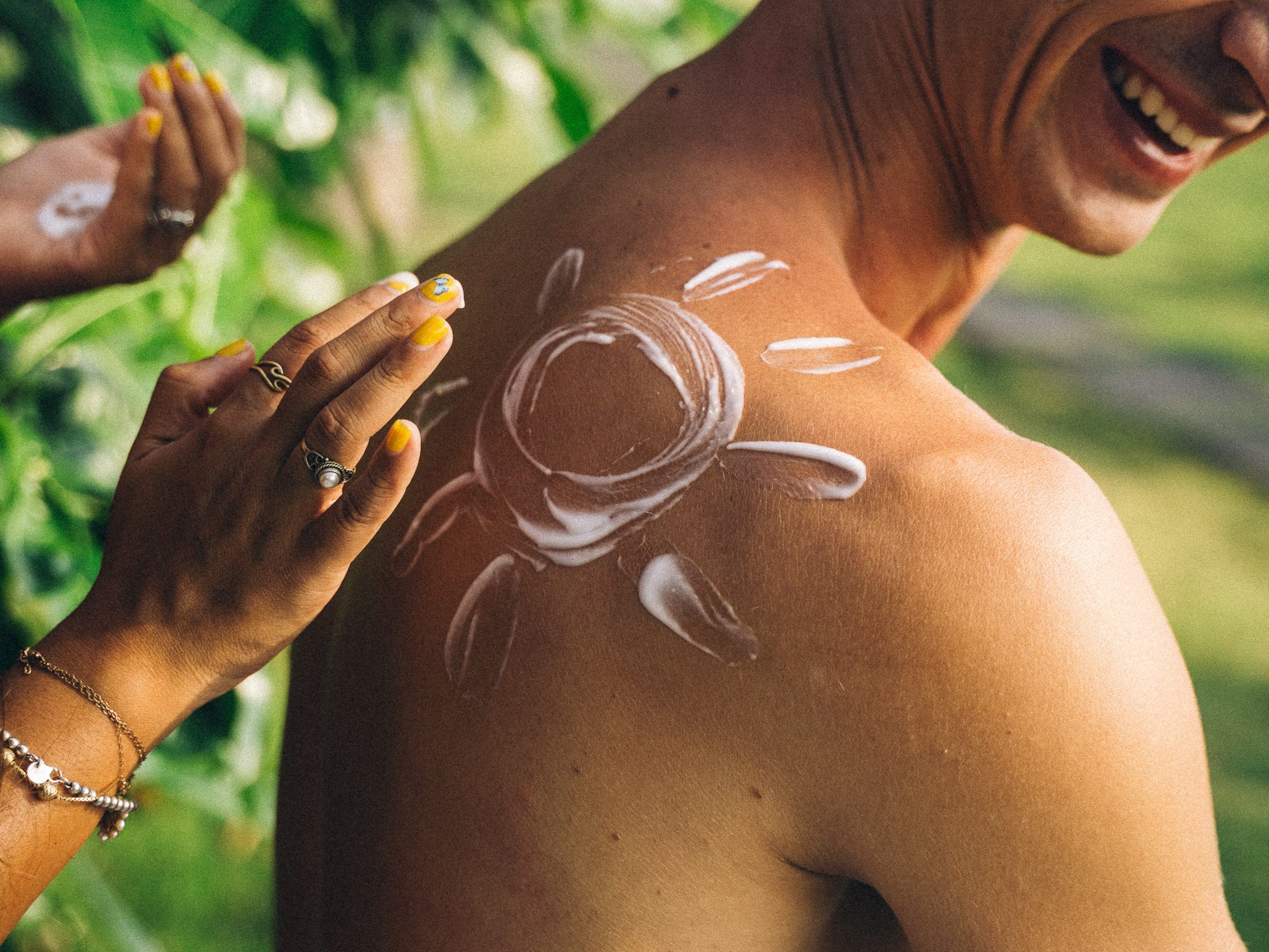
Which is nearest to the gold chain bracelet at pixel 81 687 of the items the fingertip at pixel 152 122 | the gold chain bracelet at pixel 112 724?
the gold chain bracelet at pixel 112 724

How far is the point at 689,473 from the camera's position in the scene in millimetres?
952

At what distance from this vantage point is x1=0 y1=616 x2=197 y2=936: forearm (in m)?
0.93

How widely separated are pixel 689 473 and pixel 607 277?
0.73 feet

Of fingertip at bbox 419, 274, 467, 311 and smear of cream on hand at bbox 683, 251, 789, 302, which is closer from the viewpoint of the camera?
fingertip at bbox 419, 274, 467, 311

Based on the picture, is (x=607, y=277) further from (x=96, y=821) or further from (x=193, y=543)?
(x=96, y=821)

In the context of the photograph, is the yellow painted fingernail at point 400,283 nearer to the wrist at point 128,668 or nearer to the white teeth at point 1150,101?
the wrist at point 128,668

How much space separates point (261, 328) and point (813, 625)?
2.04m

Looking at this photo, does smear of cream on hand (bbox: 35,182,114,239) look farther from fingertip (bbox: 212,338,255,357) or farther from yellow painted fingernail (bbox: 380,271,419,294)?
yellow painted fingernail (bbox: 380,271,419,294)

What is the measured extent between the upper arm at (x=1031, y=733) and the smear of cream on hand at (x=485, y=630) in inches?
11.3

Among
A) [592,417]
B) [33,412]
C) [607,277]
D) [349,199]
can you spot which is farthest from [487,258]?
[349,199]

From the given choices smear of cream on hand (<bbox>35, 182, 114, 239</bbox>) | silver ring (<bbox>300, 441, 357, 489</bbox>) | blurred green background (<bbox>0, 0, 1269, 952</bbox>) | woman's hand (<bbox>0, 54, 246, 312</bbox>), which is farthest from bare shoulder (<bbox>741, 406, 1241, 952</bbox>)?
blurred green background (<bbox>0, 0, 1269, 952</bbox>)

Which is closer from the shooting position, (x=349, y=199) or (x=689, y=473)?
(x=689, y=473)

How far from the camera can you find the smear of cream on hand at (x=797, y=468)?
2.96 ft

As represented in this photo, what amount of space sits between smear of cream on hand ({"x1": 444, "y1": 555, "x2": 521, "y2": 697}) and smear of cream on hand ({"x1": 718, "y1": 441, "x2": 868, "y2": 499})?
0.71 ft
